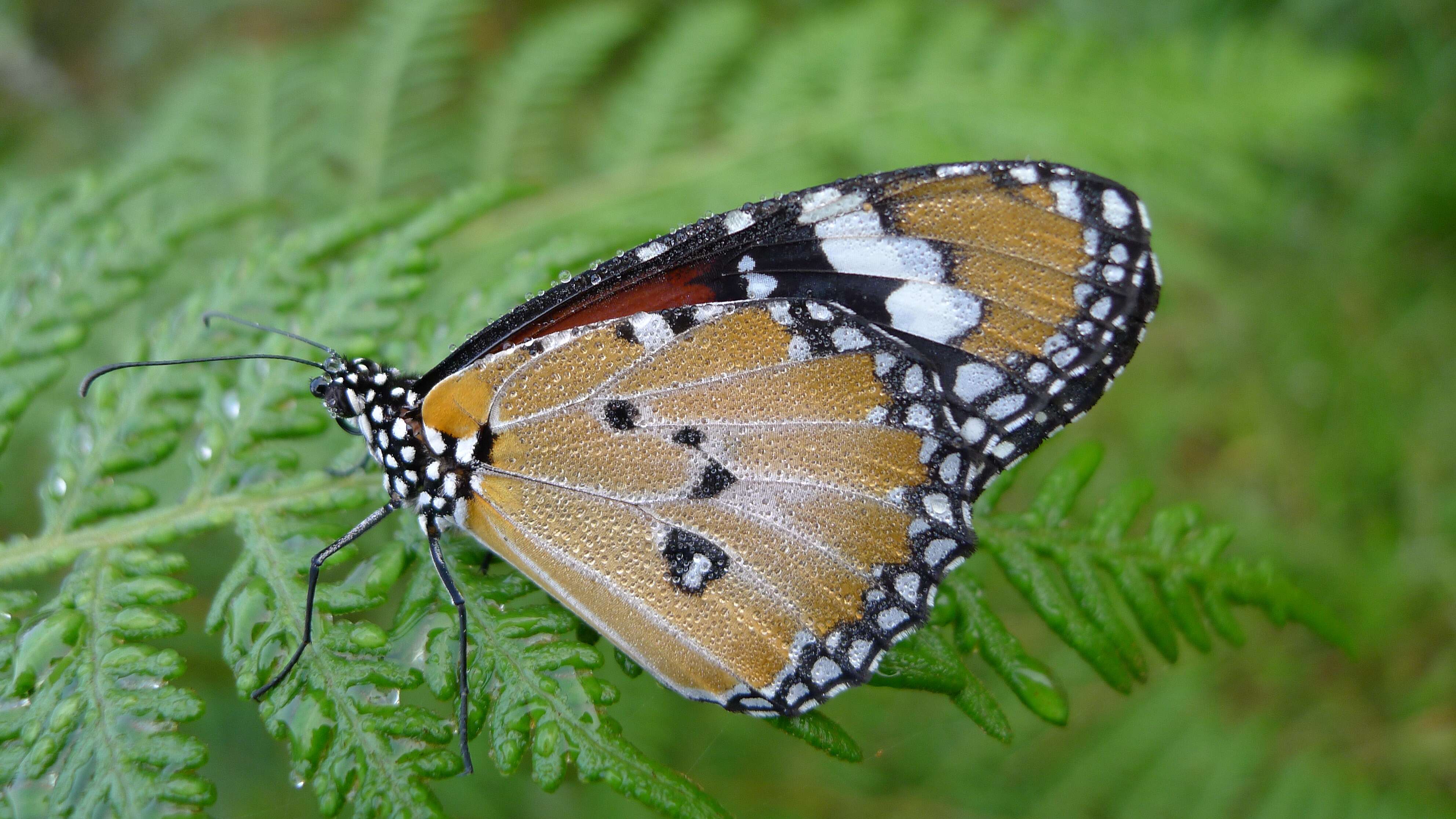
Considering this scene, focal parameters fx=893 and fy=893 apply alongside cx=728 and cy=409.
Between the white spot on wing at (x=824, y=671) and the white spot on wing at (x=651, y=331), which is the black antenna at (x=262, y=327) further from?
the white spot on wing at (x=824, y=671)

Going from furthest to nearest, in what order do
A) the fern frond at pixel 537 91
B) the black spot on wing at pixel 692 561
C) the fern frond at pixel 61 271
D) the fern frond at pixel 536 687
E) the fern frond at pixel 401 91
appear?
1. the fern frond at pixel 537 91
2. the fern frond at pixel 401 91
3. the fern frond at pixel 61 271
4. the black spot on wing at pixel 692 561
5. the fern frond at pixel 536 687

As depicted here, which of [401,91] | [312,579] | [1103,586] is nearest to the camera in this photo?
[312,579]

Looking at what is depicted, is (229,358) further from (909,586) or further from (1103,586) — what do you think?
(1103,586)

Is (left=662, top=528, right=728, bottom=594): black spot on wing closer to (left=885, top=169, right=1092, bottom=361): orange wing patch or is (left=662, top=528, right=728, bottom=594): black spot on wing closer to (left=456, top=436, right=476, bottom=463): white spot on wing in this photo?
(left=456, top=436, right=476, bottom=463): white spot on wing

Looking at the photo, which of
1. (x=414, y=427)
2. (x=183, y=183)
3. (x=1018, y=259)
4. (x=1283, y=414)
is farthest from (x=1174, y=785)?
(x=183, y=183)

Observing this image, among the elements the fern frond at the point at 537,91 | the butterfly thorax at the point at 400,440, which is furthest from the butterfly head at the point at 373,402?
the fern frond at the point at 537,91

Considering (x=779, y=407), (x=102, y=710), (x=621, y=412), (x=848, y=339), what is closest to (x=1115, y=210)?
(x=848, y=339)
